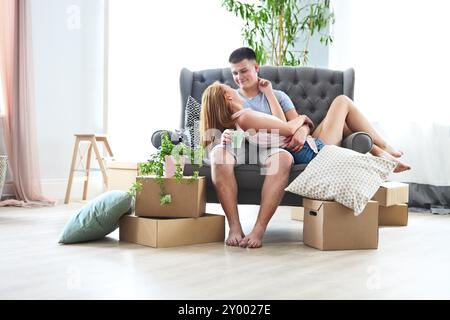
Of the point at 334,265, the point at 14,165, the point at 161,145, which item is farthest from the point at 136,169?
the point at 334,265

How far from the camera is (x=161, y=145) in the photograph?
3.19 metres

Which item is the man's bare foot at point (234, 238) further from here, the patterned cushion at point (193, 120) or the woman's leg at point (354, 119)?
the woman's leg at point (354, 119)

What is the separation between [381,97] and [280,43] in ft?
2.89

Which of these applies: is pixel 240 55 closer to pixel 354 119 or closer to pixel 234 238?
pixel 354 119

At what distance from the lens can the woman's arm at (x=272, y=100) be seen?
3.35 m

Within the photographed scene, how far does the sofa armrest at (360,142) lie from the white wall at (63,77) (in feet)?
8.73

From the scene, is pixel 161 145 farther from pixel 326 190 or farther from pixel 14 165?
pixel 14 165

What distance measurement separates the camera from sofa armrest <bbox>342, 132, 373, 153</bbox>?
3250 mm

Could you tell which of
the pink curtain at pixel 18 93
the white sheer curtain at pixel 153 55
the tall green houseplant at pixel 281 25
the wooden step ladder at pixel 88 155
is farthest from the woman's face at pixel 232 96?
the white sheer curtain at pixel 153 55

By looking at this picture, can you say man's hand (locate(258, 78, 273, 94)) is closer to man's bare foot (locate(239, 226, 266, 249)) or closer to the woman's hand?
the woman's hand

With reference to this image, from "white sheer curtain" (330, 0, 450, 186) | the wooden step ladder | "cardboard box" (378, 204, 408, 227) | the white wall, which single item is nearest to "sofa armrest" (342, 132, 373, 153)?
"cardboard box" (378, 204, 408, 227)

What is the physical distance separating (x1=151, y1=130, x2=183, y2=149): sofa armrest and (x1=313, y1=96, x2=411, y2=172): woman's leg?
2.50 ft
